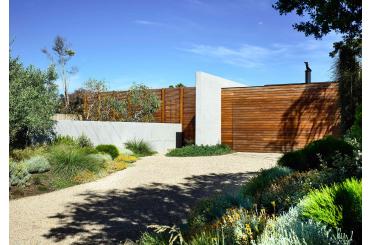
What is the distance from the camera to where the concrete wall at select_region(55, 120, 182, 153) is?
14.4 m

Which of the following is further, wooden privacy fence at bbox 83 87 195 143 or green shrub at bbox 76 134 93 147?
wooden privacy fence at bbox 83 87 195 143

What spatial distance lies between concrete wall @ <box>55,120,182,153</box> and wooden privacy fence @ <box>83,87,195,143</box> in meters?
0.54

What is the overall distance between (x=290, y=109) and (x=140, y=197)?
11265 millimetres

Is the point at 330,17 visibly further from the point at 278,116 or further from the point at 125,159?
the point at 278,116

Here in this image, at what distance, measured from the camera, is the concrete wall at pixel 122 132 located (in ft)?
47.2

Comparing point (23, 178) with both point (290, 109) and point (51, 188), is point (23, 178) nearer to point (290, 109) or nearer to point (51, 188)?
point (51, 188)

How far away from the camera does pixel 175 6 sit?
6.41m

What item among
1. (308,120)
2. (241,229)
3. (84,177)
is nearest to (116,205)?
(84,177)

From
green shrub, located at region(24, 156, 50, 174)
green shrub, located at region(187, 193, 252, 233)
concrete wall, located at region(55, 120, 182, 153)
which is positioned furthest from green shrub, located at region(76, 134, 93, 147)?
green shrub, located at region(187, 193, 252, 233)

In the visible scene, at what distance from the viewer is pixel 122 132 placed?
53.6 feet

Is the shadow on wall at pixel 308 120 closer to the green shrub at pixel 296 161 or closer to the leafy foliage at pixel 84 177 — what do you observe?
the green shrub at pixel 296 161

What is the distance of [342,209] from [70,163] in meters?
8.71

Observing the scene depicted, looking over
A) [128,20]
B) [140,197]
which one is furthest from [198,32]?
[140,197]

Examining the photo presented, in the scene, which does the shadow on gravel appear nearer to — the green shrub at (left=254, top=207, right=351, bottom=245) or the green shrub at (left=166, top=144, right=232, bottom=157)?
the green shrub at (left=254, top=207, right=351, bottom=245)
